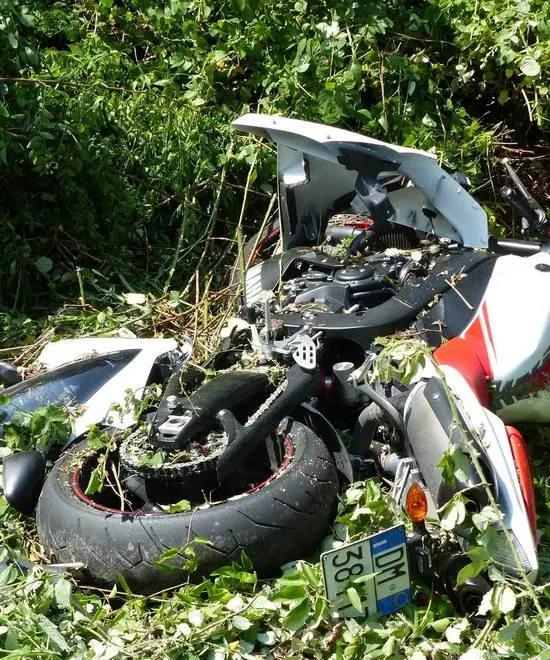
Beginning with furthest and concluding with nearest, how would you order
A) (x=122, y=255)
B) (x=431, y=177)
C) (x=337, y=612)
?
(x=122, y=255) < (x=431, y=177) < (x=337, y=612)

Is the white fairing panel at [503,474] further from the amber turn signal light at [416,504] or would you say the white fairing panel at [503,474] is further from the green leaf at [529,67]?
the green leaf at [529,67]

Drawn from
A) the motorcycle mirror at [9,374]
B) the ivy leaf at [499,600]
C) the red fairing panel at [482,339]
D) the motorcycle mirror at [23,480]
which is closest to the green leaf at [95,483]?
the motorcycle mirror at [23,480]

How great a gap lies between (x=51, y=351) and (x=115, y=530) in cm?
151

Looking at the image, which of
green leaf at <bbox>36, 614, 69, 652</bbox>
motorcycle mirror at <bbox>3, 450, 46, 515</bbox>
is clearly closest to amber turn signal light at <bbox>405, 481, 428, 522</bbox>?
green leaf at <bbox>36, 614, 69, 652</bbox>

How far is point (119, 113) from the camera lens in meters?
6.09

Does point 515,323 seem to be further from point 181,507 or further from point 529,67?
point 529,67

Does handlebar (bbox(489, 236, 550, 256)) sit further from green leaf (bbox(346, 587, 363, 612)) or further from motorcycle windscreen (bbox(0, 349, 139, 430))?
green leaf (bbox(346, 587, 363, 612))

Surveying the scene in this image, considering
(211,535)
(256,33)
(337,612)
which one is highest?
(256,33)

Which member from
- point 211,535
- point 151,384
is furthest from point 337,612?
point 151,384

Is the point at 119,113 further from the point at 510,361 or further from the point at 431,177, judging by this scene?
the point at 510,361

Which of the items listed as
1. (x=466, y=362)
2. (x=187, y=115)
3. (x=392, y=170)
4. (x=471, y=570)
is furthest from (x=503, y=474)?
(x=187, y=115)

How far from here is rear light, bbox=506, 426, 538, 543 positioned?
292cm

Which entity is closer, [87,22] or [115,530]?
[115,530]

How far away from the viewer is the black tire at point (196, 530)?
2975 millimetres
